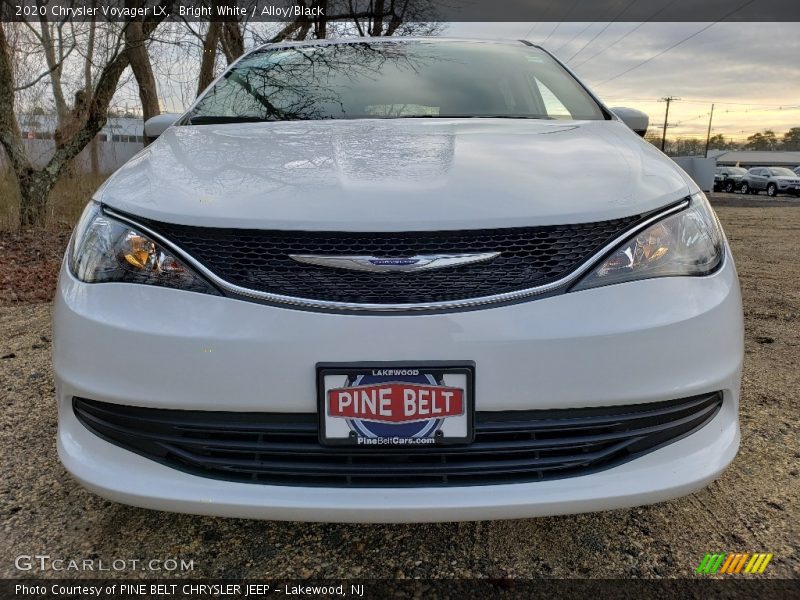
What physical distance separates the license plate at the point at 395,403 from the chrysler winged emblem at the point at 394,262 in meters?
0.20

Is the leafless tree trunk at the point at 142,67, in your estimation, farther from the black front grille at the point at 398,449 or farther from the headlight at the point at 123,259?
the black front grille at the point at 398,449

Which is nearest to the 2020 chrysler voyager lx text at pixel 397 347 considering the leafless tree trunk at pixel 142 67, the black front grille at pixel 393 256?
the black front grille at pixel 393 256

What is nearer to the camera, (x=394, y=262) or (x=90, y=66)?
(x=394, y=262)

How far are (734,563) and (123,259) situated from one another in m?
1.64

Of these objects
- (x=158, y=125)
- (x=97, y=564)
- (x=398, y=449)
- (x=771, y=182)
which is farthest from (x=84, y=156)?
(x=771, y=182)

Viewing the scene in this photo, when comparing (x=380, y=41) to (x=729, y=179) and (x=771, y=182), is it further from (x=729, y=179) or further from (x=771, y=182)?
(x=729, y=179)

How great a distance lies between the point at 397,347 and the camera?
1.21m

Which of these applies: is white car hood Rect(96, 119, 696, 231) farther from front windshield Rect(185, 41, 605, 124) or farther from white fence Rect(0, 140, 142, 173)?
white fence Rect(0, 140, 142, 173)

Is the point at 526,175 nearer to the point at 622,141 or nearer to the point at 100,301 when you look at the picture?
the point at 622,141

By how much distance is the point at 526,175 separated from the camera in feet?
4.85

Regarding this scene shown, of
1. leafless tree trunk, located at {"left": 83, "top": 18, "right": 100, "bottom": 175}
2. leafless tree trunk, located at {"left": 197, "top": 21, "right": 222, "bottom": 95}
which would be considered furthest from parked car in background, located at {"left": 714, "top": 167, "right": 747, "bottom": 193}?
leafless tree trunk, located at {"left": 83, "top": 18, "right": 100, "bottom": 175}

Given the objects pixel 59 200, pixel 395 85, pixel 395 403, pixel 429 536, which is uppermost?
pixel 395 85

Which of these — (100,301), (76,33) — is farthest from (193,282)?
(76,33)

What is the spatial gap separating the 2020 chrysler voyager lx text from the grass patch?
19.0 feet
